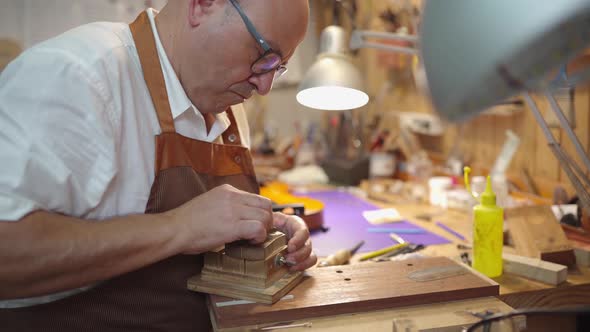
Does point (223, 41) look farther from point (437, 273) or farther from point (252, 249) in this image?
point (437, 273)

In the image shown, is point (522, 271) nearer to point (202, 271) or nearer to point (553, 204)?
point (553, 204)

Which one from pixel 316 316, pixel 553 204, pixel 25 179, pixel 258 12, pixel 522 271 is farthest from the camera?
pixel 553 204

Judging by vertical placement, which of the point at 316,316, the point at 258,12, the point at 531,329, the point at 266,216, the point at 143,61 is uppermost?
the point at 258,12

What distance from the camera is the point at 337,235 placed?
1996 millimetres

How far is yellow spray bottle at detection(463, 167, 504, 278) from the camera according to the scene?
140 cm

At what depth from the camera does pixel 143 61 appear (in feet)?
4.24

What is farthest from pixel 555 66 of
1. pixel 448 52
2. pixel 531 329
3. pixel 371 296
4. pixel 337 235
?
pixel 337 235

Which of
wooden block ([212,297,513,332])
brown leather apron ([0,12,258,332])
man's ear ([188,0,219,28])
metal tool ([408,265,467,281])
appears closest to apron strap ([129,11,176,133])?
brown leather apron ([0,12,258,332])

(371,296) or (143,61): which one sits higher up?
(143,61)

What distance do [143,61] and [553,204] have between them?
63.3 inches

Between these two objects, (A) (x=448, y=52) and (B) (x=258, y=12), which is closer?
(A) (x=448, y=52)

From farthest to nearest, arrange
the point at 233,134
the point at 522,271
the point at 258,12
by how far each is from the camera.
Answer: the point at 233,134
the point at 522,271
the point at 258,12

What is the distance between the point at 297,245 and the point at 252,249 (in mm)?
212

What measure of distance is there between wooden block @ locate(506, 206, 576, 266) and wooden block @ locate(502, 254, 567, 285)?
82 mm
